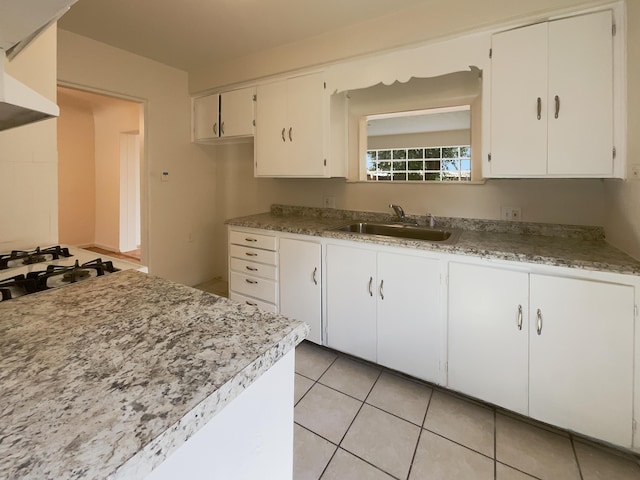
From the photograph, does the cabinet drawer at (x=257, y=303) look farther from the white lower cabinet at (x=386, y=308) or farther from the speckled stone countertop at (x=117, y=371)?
the speckled stone countertop at (x=117, y=371)

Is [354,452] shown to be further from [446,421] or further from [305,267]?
[305,267]

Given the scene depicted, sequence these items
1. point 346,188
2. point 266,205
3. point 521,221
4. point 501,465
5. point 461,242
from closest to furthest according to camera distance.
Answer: point 501,465 → point 461,242 → point 521,221 → point 346,188 → point 266,205

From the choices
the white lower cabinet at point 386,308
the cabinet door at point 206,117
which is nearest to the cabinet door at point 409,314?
the white lower cabinet at point 386,308

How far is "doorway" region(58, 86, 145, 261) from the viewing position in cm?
523

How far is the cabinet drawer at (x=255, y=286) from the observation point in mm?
2519

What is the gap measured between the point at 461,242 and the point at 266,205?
82.3 inches

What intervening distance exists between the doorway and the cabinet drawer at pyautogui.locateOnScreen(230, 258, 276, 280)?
3.23 m

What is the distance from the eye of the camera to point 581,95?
162 cm

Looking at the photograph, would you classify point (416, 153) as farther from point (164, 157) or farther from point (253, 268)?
point (164, 157)

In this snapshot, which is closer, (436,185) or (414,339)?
(414,339)

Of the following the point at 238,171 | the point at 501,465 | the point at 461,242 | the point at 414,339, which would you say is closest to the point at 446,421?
the point at 501,465

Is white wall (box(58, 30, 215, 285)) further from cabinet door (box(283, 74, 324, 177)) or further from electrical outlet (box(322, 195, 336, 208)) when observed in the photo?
electrical outlet (box(322, 195, 336, 208))

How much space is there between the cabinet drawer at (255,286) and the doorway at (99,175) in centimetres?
322

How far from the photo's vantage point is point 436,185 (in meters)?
2.41
